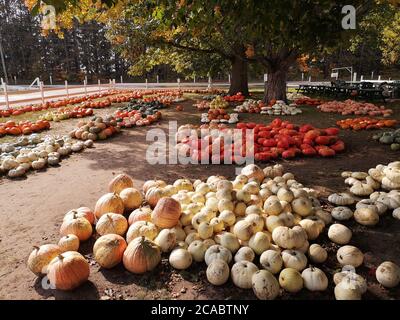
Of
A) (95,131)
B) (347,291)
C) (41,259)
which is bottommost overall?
(347,291)

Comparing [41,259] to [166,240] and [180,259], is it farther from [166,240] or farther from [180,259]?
[180,259]

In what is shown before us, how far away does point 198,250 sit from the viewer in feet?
10.5

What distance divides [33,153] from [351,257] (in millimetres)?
6145

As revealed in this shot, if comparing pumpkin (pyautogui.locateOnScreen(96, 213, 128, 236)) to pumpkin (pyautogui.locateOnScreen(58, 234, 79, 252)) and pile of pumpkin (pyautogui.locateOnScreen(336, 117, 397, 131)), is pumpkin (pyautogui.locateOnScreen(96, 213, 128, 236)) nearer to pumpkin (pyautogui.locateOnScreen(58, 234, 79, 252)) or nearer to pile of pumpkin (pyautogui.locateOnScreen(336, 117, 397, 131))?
pumpkin (pyautogui.locateOnScreen(58, 234, 79, 252))

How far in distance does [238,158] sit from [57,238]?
3493 millimetres

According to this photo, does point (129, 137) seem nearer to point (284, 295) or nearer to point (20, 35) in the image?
point (284, 295)

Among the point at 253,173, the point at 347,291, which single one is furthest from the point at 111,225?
the point at 347,291

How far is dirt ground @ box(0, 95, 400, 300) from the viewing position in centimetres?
286

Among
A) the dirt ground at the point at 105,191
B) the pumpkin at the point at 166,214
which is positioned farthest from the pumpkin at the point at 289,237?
the pumpkin at the point at 166,214

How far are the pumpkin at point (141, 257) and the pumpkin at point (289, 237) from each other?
1.17m

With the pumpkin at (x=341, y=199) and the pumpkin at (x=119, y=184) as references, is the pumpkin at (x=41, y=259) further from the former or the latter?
the pumpkin at (x=341, y=199)

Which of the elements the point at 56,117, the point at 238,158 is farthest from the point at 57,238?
the point at 56,117

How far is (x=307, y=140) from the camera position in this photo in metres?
6.76
